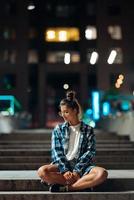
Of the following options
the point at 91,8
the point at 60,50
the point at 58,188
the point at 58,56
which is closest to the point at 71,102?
the point at 58,188

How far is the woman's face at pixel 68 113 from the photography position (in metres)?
6.99

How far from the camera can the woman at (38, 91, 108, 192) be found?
677 cm

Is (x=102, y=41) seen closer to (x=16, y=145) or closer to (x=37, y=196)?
(x=16, y=145)

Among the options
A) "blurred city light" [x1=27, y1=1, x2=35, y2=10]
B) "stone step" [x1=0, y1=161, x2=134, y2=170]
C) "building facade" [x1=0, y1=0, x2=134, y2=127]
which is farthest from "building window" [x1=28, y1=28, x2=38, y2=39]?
"stone step" [x1=0, y1=161, x2=134, y2=170]

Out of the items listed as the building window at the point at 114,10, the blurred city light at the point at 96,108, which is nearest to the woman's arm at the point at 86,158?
the blurred city light at the point at 96,108

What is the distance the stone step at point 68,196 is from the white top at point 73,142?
513mm

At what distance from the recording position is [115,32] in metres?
52.4

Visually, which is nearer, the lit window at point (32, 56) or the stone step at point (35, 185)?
the stone step at point (35, 185)

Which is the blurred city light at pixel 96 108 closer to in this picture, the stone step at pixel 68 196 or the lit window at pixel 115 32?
the lit window at pixel 115 32

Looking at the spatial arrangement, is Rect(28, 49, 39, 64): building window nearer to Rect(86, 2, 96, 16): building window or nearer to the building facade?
the building facade

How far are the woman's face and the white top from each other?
14 centimetres

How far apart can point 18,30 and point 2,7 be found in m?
2.90

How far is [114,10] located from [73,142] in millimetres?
47033

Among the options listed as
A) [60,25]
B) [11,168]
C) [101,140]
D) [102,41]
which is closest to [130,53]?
[102,41]
